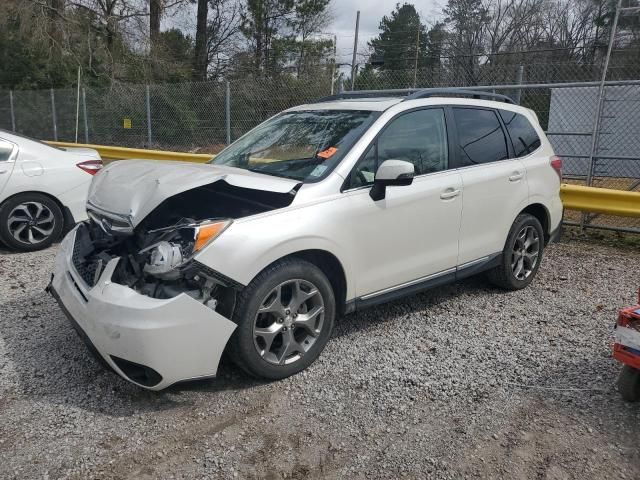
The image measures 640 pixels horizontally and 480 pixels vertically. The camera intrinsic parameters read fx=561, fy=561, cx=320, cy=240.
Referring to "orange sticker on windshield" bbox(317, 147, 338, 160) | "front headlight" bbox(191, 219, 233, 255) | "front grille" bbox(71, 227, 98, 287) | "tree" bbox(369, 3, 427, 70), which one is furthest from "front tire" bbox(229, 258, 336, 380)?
"tree" bbox(369, 3, 427, 70)

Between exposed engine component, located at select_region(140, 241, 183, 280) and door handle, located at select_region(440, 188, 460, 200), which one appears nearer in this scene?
exposed engine component, located at select_region(140, 241, 183, 280)

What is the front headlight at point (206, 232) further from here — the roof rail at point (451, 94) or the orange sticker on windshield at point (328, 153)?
the roof rail at point (451, 94)

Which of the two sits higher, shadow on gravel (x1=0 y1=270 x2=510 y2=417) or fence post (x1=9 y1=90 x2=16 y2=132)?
fence post (x1=9 y1=90 x2=16 y2=132)

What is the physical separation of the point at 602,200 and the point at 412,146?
12.0ft

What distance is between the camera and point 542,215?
5414 mm

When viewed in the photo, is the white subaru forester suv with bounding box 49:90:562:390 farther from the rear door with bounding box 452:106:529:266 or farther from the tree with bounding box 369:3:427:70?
the tree with bounding box 369:3:427:70

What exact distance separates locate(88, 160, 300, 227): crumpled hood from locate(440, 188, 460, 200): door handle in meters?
1.25

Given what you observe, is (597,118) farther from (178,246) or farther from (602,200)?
(178,246)

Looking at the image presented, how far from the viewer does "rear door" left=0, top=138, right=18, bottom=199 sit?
20.7ft

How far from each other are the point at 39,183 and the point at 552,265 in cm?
589

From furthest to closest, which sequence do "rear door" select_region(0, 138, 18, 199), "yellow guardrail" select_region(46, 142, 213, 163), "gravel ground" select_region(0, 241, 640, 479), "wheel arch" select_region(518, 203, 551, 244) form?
"yellow guardrail" select_region(46, 142, 213, 163)
"rear door" select_region(0, 138, 18, 199)
"wheel arch" select_region(518, 203, 551, 244)
"gravel ground" select_region(0, 241, 640, 479)

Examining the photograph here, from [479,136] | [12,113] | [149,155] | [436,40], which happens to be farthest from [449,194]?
[436,40]

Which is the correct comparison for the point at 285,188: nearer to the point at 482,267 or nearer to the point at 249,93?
the point at 482,267

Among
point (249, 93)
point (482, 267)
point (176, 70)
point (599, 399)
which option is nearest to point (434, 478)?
point (599, 399)
